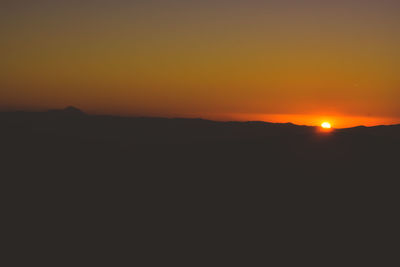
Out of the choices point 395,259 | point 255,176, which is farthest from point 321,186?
point 395,259

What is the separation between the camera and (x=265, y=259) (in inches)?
711

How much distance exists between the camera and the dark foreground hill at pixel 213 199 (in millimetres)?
19078

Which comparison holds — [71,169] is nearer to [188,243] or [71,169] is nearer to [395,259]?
[188,243]

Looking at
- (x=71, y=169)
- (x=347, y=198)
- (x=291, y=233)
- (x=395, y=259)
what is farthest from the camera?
(x=71, y=169)

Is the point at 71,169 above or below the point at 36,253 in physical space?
above

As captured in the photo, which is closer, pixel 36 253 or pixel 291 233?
pixel 36 253

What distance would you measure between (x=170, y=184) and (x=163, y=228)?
6.66 meters

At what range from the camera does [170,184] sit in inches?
1069

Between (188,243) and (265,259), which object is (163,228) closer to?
(188,243)

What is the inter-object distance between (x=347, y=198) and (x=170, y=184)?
12.1 m

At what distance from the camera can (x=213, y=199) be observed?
80.7 ft

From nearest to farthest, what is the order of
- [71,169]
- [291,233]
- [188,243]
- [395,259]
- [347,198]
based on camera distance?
[395,259]
[188,243]
[291,233]
[347,198]
[71,169]

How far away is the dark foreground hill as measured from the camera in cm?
1908

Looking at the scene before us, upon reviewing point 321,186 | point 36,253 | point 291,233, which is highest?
point 321,186
